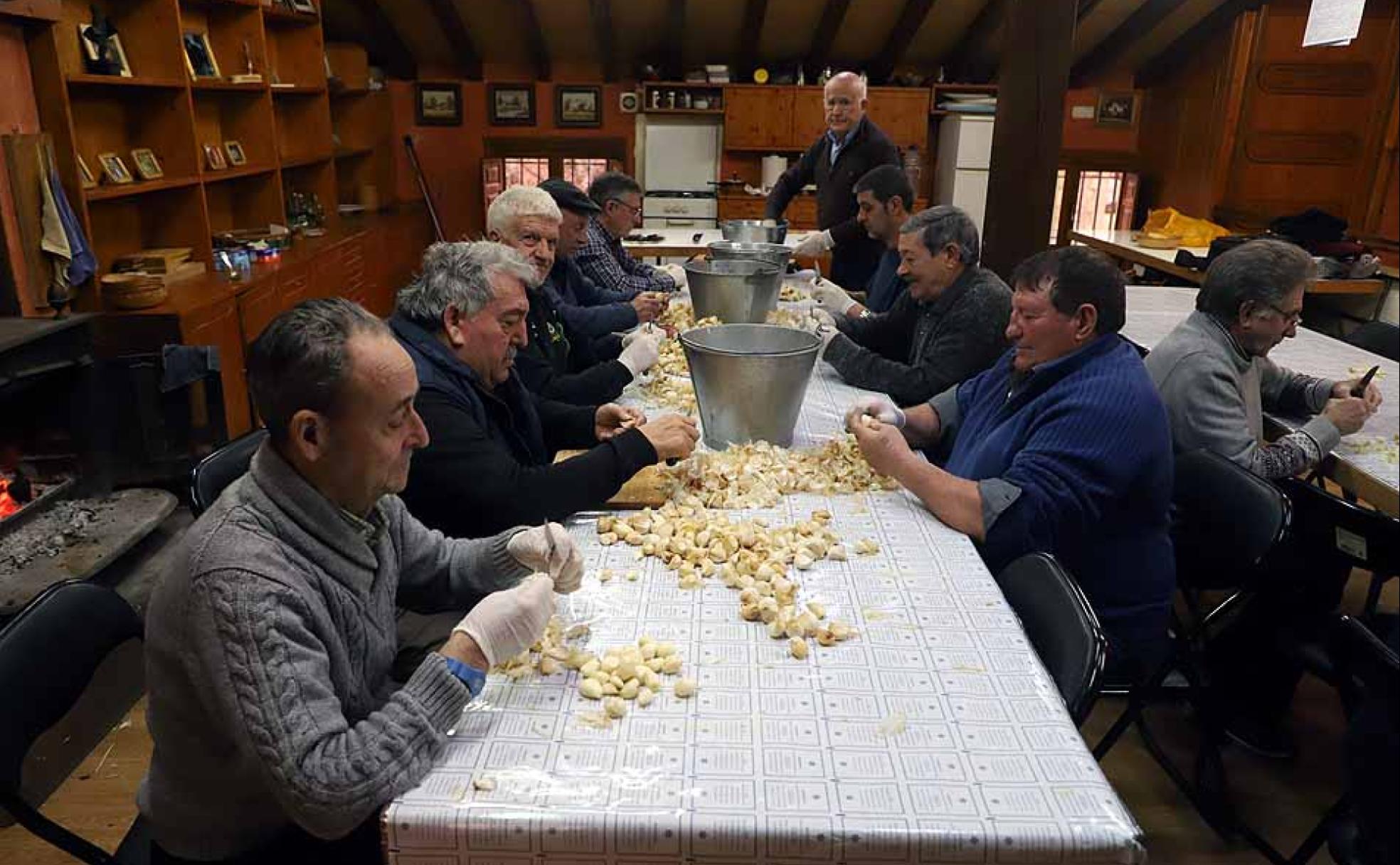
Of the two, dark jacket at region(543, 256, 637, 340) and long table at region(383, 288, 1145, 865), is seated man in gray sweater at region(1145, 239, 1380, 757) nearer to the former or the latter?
long table at region(383, 288, 1145, 865)

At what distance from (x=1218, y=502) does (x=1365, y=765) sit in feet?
2.70

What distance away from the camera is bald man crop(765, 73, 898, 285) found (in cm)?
451

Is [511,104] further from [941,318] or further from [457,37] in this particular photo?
[941,318]

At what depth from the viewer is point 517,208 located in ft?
8.75

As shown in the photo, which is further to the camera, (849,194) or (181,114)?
(849,194)

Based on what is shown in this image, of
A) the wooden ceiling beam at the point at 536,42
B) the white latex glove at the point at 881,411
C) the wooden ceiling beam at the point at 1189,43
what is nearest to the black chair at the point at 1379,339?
the white latex glove at the point at 881,411

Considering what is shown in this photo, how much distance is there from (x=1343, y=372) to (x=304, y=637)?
128 inches

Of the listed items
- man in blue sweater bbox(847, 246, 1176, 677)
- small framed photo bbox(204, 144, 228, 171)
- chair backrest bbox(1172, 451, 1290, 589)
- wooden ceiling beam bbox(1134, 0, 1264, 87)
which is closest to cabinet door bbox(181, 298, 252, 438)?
small framed photo bbox(204, 144, 228, 171)

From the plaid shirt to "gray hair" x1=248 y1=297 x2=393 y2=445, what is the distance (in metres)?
2.59

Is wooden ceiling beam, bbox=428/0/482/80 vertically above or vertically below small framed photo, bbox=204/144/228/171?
above

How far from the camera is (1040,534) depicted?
5.63 feet

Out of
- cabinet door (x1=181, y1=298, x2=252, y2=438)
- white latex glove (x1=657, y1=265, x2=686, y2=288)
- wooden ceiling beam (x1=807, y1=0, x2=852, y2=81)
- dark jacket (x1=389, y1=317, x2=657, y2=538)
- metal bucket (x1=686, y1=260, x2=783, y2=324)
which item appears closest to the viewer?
dark jacket (x1=389, y1=317, x2=657, y2=538)

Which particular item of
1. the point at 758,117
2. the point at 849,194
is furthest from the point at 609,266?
the point at 758,117

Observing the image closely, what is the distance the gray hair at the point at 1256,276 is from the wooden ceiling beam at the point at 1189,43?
20.3 ft
